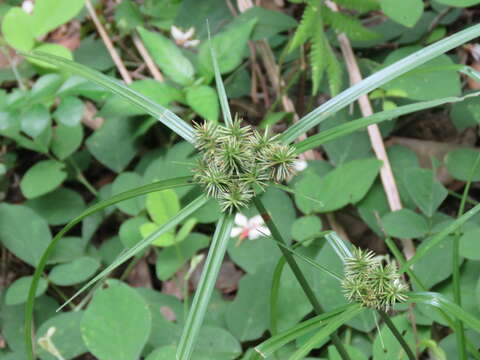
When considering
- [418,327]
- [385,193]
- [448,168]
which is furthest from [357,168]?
[418,327]

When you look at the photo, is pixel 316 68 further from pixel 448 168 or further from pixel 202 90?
pixel 448 168

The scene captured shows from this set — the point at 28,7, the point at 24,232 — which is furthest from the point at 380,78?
the point at 28,7

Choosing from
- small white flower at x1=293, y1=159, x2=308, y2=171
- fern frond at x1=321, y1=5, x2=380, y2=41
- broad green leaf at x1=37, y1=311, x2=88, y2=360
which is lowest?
broad green leaf at x1=37, y1=311, x2=88, y2=360

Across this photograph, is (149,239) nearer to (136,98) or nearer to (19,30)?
(136,98)

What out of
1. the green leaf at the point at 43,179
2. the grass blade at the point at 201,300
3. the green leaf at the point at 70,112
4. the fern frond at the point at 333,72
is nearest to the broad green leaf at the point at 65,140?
the green leaf at the point at 43,179

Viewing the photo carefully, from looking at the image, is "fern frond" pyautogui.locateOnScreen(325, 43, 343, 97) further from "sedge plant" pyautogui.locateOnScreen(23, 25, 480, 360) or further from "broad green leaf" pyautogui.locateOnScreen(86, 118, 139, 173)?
"sedge plant" pyautogui.locateOnScreen(23, 25, 480, 360)

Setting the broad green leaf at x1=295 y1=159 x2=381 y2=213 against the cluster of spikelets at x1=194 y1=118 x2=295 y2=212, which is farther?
the broad green leaf at x1=295 y1=159 x2=381 y2=213

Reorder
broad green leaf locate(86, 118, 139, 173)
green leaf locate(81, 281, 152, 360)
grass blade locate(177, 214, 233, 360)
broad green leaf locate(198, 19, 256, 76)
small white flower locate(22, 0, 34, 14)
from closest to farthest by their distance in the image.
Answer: grass blade locate(177, 214, 233, 360), green leaf locate(81, 281, 152, 360), broad green leaf locate(198, 19, 256, 76), broad green leaf locate(86, 118, 139, 173), small white flower locate(22, 0, 34, 14)

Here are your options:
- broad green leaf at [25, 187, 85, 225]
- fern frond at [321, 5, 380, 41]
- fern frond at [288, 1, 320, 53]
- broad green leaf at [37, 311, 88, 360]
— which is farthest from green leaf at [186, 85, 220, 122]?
broad green leaf at [37, 311, 88, 360]
